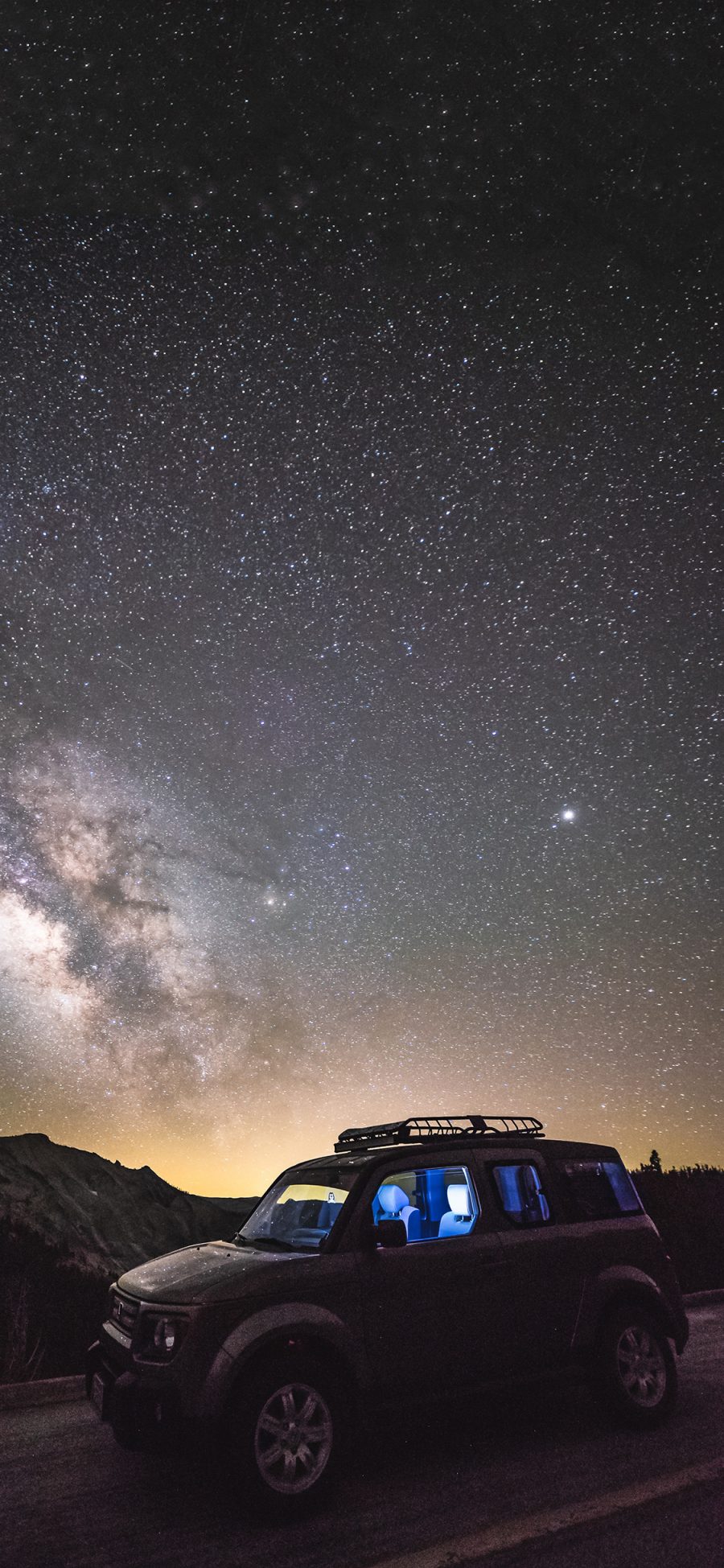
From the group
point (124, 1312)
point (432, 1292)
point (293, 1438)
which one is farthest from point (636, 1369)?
point (124, 1312)

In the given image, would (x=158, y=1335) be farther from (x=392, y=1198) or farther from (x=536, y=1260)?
(x=536, y=1260)

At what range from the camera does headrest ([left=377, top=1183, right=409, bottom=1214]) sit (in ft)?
16.1

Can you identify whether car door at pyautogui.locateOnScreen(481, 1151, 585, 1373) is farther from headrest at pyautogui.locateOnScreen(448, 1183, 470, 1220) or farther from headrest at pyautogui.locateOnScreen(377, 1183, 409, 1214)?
headrest at pyautogui.locateOnScreen(377, 1183, 409, 1214)

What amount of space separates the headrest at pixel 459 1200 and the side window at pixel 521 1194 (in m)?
0.23

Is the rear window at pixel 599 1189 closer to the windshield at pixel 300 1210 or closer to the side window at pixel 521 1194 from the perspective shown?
the side window at pixel 521 1194

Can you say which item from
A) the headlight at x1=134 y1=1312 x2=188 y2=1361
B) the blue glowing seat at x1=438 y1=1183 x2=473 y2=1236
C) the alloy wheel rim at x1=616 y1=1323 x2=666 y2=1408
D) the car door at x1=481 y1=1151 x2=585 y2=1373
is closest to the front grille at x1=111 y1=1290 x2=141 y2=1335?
the headlight at x1=134 y1=1312 x2=188 y2=1361

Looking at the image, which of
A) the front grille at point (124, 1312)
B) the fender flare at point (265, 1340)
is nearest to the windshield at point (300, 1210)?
the fender flare at point (265, 1340)

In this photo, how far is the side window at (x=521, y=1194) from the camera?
207 inches

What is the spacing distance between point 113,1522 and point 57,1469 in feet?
3.27

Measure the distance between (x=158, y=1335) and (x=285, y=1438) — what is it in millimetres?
808

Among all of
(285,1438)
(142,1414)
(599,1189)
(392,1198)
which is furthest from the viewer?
(599,1189)

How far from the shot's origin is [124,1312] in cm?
454

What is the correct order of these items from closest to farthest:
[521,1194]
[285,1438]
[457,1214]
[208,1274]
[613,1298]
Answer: [285,1438] → [208,1274] → [457,1214] → [613,1298] → [521,1194]

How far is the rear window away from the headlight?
114 inches
